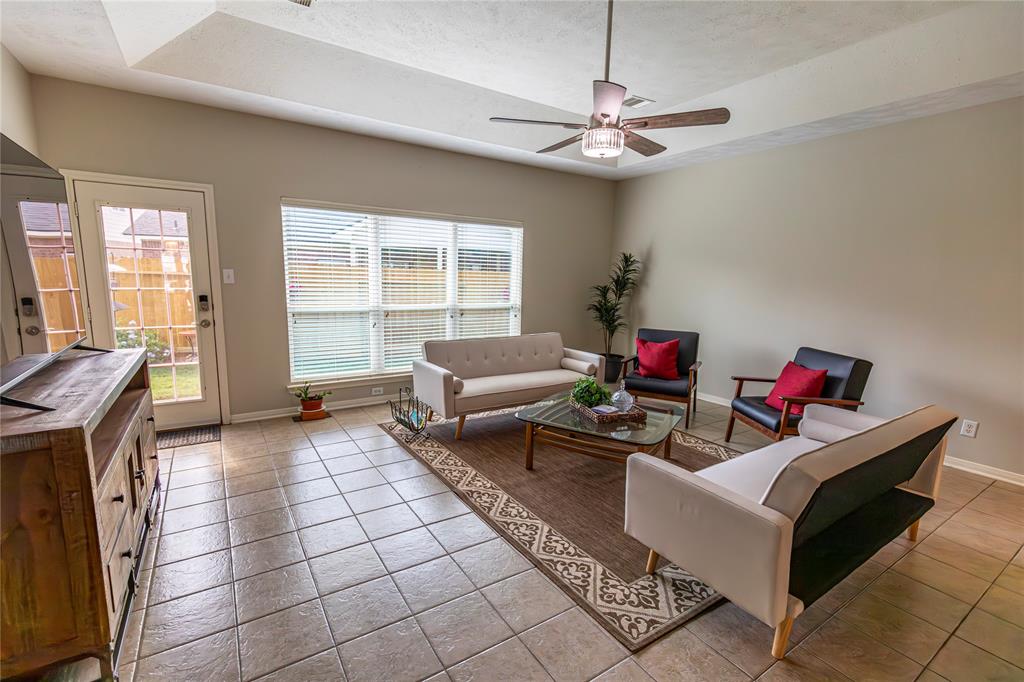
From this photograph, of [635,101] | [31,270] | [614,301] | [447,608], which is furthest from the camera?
[614,301]

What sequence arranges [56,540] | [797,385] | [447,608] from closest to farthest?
1. [56,540]
2. [447,608]
3. [797,385]

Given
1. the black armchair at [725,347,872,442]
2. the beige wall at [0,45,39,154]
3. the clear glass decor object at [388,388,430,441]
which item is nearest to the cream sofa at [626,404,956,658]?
the black armchair at [725,347,872,442]

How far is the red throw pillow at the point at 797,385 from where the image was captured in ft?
12.0

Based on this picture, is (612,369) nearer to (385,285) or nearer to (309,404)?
(385,285)

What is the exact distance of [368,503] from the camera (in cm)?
288

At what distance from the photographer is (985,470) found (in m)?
3.47

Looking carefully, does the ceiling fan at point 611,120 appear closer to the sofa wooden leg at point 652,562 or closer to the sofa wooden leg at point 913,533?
the sofa wooden leg at point 652,562

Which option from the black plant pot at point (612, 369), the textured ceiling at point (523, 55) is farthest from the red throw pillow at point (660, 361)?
the textured ceiling at point (523, 55)

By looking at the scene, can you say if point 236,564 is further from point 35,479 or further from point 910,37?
point 910,37

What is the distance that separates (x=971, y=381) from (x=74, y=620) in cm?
542

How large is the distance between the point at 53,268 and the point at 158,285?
1963mm

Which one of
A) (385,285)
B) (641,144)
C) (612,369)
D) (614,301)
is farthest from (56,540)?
(614,301)

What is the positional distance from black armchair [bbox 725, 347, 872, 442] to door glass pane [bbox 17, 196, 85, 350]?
435 centimetres

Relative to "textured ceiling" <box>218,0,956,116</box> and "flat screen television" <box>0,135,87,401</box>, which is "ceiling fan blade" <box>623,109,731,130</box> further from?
"flat screen television" <box>0,135,87,401</box>
